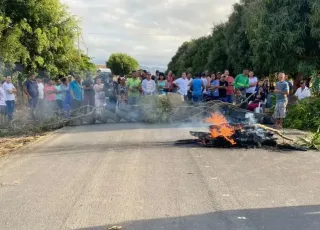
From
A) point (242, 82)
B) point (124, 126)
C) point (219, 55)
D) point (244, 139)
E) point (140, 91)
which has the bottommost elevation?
point (124, 126)

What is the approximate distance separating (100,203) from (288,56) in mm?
12979

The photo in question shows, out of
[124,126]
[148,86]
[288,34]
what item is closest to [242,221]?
[124,126]

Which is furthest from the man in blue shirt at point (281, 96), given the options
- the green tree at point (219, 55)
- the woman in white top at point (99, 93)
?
the green tree at point (219, 55)

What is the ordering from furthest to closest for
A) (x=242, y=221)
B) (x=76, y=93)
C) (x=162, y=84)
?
1. (x=162, y=84)
2. (x=76, y=93)
3. (x=242, y=221)

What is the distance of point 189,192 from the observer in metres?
6.11

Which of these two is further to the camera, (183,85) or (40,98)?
(183,85)

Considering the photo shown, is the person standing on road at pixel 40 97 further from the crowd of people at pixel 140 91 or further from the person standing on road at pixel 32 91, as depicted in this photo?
the person standing on road at pixel 32 91

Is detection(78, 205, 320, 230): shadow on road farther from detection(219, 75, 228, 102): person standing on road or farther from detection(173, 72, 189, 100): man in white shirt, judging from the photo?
detection(173, 72, 189, 100): man in white shirt

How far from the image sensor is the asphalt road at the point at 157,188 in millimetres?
5000

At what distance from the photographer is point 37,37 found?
19.7 meters

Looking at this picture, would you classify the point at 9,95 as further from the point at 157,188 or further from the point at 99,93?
the point at 157,188

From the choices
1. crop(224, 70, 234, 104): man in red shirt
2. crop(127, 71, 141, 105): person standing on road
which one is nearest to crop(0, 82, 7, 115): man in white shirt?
crop(127, 71, 141, 105): person standing on road

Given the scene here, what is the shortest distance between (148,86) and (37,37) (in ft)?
22.2

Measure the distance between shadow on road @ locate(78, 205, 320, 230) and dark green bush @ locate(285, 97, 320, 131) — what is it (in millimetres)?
8466
